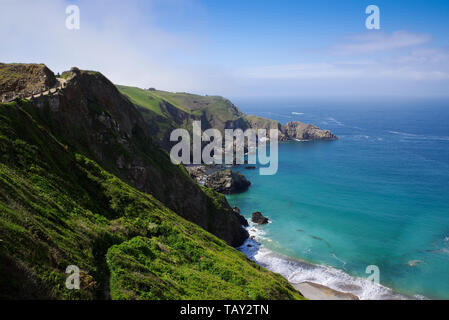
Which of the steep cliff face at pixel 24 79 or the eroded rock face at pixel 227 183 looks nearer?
the steep cliff face at pixel 24 79

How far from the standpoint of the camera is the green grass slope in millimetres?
12305

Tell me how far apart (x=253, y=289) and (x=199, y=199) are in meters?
32.5

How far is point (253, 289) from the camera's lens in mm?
25062

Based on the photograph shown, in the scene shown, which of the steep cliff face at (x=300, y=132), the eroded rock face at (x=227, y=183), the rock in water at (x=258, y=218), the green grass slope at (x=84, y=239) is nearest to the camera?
the green grass slope at (x=84, y=239)

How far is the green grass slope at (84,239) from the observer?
1230 cm

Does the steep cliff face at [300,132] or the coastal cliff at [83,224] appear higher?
the steep cliff face at [300,132]

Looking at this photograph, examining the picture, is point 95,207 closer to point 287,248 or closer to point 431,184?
point 287,248

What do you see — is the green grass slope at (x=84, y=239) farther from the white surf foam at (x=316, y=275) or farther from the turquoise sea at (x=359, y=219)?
the turquoise sea at (x=359, y=219)

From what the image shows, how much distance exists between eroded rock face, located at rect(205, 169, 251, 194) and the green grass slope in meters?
60.2

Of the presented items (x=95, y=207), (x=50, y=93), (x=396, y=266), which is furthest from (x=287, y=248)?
(x=50, y=93)

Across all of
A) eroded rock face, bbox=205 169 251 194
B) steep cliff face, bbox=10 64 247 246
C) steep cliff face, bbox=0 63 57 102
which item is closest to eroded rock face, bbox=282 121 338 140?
eroded rock face, bbox=205 169 251 194

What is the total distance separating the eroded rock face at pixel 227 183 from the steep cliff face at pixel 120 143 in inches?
1098

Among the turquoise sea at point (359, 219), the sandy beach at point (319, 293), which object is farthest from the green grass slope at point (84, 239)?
Answer: the turquoise sea at point (359, 219)

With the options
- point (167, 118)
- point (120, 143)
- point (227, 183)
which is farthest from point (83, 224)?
point (167, 118)
